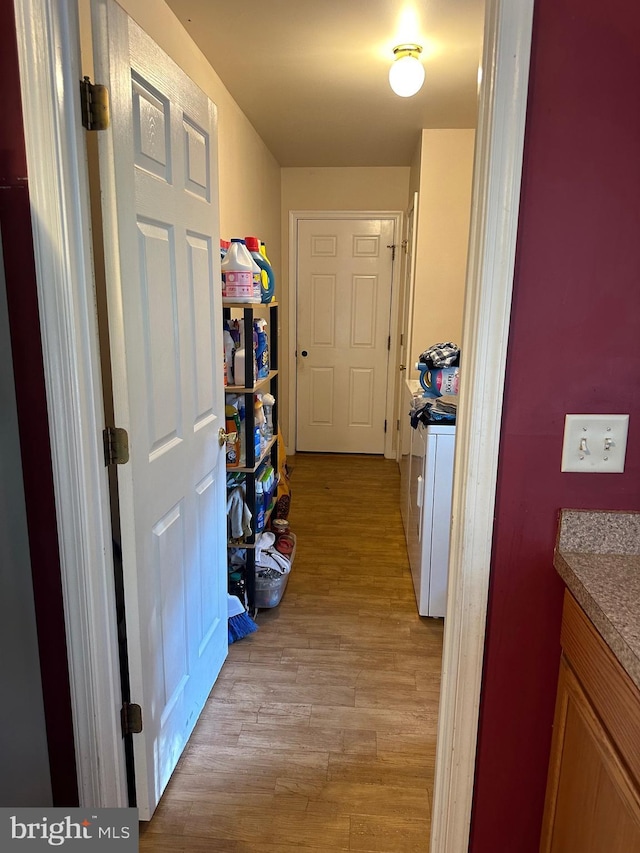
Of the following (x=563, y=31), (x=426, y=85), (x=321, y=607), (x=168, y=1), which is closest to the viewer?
(x=563, y=31)

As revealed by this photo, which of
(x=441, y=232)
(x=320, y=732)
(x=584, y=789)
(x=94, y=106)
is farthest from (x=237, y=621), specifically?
(x=441, y=232)

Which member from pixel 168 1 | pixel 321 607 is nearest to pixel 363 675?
pixel 321 607

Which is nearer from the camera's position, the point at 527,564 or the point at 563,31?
the point at 563,31

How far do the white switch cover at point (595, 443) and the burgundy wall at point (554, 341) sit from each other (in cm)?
1

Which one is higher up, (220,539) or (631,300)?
(631,300)

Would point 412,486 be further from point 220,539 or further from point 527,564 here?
point 527,564

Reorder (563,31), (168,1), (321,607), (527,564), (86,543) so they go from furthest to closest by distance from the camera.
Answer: (321,607) < (168,1) < (86,543) < (527,564) < (563,31)

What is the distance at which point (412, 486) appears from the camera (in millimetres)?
Answer: 2988

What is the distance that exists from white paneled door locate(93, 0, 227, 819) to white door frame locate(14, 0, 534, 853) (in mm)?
70

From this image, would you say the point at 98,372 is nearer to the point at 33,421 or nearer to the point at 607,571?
the point at 33,421

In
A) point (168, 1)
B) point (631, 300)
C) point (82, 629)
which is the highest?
point (168, 1)

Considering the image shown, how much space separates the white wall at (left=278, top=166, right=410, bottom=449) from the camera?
469 centimetres

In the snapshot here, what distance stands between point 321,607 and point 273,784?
1003mm

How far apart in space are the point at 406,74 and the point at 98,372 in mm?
1993
